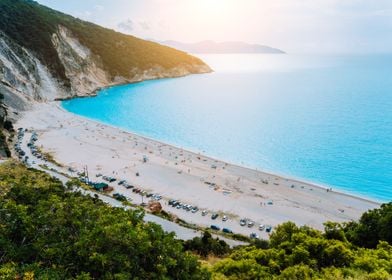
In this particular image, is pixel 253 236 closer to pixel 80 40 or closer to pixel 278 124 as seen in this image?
pixel 278 124

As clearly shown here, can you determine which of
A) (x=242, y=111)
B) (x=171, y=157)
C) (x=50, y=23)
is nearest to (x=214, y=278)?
(x=171, y=157)

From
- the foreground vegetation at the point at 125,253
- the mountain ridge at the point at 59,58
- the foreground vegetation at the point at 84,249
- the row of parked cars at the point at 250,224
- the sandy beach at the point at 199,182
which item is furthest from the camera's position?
the mountain ridge at the point at 59,58

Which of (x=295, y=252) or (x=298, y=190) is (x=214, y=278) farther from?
(x=298, y=190)

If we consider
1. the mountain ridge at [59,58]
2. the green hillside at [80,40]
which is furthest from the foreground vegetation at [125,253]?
the green hillside at [80,40]

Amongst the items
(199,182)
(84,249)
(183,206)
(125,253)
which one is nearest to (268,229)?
(183,206)

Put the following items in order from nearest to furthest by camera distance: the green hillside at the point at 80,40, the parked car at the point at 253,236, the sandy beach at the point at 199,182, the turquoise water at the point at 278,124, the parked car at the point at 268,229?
the parked car at the point at 253,236, the parked car at the point at 268,229, the sandy beach at the point at 199,182, the turquoise water at the point at 278,124, the green hillside at the point at 80,40

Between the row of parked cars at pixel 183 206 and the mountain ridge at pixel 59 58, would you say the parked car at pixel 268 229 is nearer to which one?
the row of parked cars at pixel 183 206
